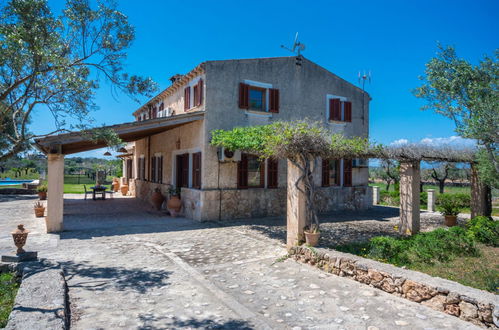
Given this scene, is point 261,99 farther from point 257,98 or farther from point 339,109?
point 339,109

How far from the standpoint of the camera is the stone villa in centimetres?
1194

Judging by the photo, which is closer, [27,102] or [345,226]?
[27,102]

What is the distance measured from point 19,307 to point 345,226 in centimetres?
945

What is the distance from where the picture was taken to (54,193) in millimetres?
9422

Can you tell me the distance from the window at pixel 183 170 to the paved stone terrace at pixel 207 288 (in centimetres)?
457

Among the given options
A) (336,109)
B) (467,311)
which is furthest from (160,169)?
(467,311)

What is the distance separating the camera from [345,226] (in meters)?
11.1

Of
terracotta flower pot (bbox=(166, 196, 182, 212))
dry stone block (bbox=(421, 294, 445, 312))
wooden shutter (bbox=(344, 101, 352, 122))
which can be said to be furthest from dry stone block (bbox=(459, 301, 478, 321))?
wooden shutter (bbox=(344, 101, 352, 122))

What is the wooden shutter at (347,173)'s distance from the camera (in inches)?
611

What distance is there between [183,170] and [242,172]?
2.93 meters

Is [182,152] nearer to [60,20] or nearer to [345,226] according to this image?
[345,226]

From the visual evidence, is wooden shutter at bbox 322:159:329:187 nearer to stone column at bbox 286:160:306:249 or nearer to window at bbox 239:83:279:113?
window at bbox 239:83:279:113

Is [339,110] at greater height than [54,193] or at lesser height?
greater

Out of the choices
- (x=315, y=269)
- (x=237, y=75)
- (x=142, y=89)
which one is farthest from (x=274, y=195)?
(x=142, y=89)
